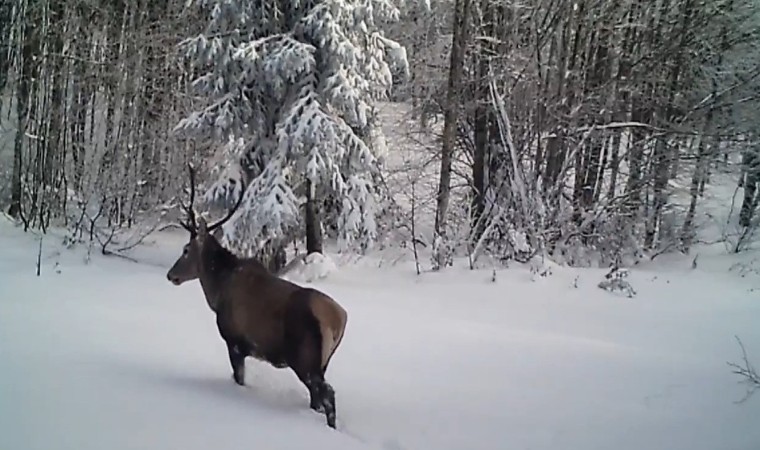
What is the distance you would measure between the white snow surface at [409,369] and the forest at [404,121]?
247 centimetres

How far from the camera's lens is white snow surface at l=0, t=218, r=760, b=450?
14.0 feet

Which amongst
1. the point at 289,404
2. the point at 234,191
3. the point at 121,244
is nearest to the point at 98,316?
the point at 289,404

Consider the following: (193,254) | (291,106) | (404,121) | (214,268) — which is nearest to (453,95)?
(404,121)

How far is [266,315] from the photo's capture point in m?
5.26

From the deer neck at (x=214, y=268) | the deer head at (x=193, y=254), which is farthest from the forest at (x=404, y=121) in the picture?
the deer neck at (x=214, y=268)

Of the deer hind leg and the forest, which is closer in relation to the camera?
the deer hind leg

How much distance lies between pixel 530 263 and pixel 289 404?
25.4 feet

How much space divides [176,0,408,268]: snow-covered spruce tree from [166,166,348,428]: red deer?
17.2 ft

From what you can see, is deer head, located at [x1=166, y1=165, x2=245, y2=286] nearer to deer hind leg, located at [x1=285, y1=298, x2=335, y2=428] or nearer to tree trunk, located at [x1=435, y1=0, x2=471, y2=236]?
deer hind leg, located at [x1=285, y1=298, x2=335, y2=428]

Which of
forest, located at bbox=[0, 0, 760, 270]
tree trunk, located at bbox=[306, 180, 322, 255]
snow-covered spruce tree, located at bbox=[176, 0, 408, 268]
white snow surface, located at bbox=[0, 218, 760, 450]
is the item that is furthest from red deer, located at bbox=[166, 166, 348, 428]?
tree trunk, located at bbox=[306, 180, 322, 255]

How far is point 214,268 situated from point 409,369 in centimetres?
231

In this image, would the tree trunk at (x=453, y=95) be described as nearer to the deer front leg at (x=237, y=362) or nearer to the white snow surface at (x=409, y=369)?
the white snow surface at (x=409, y=369)

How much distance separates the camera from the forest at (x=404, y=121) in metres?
11.8

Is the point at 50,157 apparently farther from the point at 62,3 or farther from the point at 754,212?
the point at 754,212
